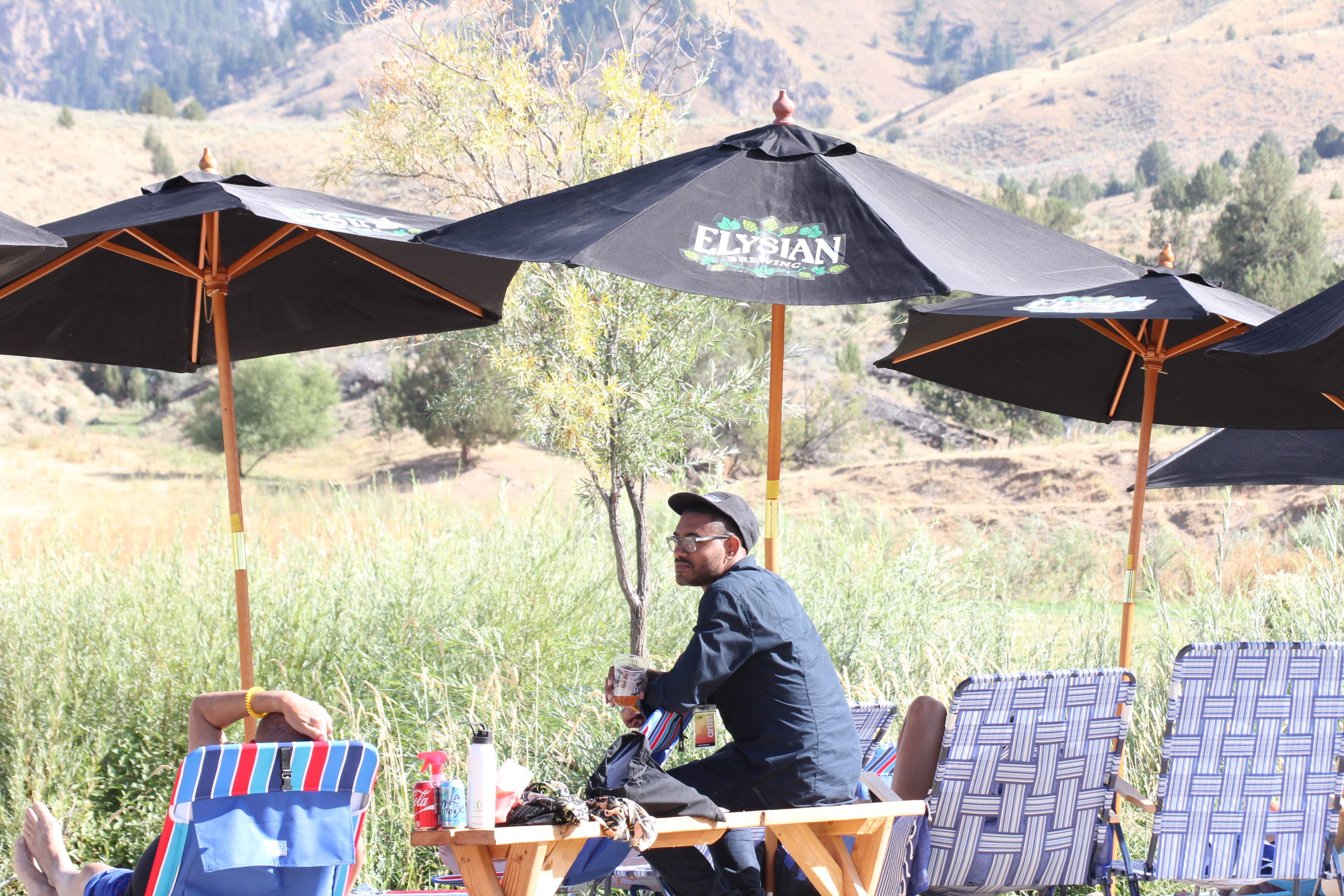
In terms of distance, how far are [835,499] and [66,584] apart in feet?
55.8

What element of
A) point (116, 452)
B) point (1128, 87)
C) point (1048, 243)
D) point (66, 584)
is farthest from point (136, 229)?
point (1128, 87)

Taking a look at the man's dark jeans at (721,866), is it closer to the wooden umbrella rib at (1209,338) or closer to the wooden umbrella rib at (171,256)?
the wooden umbrella rib at (171,256)

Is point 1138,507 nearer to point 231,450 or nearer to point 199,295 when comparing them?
point 231,450

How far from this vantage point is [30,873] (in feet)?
9.62

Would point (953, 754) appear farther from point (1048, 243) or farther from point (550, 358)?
point (550, 358)

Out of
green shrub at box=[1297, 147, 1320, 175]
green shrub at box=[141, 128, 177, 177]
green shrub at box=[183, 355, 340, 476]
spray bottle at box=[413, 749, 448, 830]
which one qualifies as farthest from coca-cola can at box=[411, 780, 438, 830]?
green shrub at box=[1297, 147, 1320, 175]

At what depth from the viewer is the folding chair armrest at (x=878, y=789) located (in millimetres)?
3141

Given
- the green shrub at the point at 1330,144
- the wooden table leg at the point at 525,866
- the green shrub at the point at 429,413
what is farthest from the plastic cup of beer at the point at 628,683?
the green shrub at the point at 1330,144

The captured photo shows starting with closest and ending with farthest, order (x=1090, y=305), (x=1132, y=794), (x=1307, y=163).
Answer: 1. (x=1132, y=794)
2. (x=1090, y=305)
3. (x=1307, y=163)

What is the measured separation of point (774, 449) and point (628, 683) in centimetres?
109

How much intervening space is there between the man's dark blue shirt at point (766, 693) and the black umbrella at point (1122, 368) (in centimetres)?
144

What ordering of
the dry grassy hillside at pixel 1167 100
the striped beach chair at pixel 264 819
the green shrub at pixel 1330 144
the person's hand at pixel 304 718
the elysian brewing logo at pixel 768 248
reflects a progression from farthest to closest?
the dry grassy hillside at pixel 1167 100
the green shrub at pixel 1330 144
the elysian brewing logo at pixel 768 248
the person's hand at pixel 304 718
the striped beach chair at pixel 264 819

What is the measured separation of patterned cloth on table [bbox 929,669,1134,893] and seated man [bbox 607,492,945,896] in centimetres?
30

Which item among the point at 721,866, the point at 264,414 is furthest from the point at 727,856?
the point at 264,414
